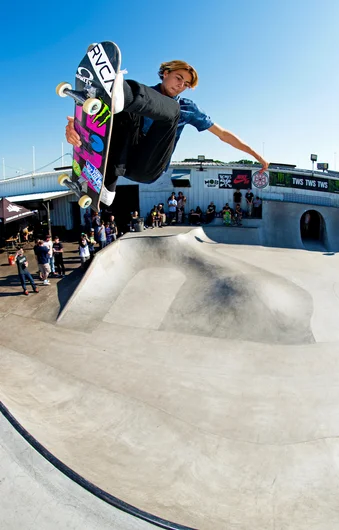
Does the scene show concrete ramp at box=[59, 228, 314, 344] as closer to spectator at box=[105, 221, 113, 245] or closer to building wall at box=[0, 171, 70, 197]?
spectator at box=[105, 221, 113, 245]

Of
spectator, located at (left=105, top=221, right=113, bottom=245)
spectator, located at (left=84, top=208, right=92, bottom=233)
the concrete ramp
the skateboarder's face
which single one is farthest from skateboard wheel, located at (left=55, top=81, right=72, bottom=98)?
spectator, located at (left=84, top=208, right=92, bottom=233)

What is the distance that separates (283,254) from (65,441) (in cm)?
1499

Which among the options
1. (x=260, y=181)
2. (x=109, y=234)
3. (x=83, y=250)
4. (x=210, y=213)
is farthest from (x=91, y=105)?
(x=260, y=181)

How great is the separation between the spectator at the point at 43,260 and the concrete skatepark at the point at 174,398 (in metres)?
0.88

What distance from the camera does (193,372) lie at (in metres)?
7.63

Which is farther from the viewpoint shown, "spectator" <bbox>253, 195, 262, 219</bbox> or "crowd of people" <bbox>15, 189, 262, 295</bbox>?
"spectator" <bbox>253, 195, 262, 219</bbox>

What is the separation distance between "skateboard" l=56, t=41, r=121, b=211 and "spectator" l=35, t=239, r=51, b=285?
8.53 meters

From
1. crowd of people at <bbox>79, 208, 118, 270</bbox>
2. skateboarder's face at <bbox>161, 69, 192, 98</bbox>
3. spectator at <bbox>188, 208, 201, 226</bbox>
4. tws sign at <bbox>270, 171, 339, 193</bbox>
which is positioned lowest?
crowd of people at <bbox>79, 208, 118, 270</bbox>

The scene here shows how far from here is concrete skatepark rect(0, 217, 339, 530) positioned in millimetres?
3885

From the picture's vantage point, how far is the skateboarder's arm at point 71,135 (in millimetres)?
3736

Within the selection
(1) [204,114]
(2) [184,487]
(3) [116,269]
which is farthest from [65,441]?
(3) [116,269]

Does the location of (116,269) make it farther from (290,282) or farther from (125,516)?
(125,516)

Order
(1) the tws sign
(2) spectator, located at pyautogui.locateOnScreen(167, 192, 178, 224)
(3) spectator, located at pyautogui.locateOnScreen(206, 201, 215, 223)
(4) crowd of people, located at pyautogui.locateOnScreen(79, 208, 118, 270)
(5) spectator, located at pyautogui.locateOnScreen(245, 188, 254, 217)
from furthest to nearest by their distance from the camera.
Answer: (1) the tws sign < (5) spectator, located at pyautogui.locateOnScreen(245, 188, 254, 217) < (3) spectator, located at pyautogui.locateOnScreen(206, 201, 215, 223) < (2) spectator, located at pyautogui.locateOnScreen(167, 192, 178, 224) < (4) crowd of people, located at pyautogui.locateOnScreen(79, 208, 118, 270)

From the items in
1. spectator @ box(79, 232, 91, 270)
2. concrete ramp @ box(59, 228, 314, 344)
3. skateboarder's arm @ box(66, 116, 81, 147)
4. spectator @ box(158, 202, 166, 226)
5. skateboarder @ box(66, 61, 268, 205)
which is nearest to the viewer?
skateboarder @ box(66, 61, 268, 205)
